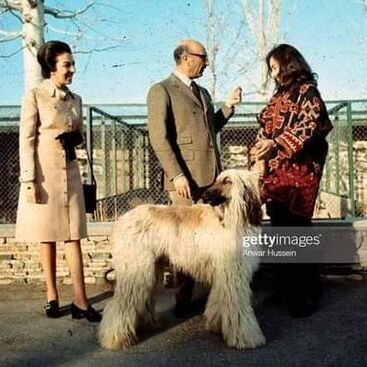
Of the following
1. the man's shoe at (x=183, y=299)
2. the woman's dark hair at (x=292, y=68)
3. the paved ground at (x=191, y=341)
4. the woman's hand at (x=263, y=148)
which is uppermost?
the woman's dark hair at (x=292, y=68)

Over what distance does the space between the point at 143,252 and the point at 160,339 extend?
68 cm

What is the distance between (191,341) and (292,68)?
6.83 ft

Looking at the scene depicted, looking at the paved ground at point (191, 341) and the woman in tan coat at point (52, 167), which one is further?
the woman in tan coat at point (52, 167)

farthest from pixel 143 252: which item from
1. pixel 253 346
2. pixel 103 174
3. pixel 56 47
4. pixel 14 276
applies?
pixel 103 174

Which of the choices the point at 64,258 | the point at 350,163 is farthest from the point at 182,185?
the point at 350,163

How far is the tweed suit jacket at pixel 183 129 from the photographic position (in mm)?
4328

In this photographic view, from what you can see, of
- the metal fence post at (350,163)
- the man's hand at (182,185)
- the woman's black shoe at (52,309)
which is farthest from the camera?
the metal fence post at (350,163)

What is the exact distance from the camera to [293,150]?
14.3 ft

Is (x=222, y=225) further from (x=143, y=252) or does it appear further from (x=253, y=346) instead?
(x=253, y=346)

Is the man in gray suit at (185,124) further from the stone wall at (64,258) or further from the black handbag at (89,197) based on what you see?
the stone wall at (64,258)

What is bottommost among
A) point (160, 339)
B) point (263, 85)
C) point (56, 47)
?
point (160, 339)

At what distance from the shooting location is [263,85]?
18.4m

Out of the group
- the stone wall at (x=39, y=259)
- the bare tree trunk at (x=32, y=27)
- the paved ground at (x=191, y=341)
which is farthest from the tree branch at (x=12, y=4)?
the paved ground at (x=191, y=341)

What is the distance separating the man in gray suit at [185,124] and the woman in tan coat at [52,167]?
68 cm
